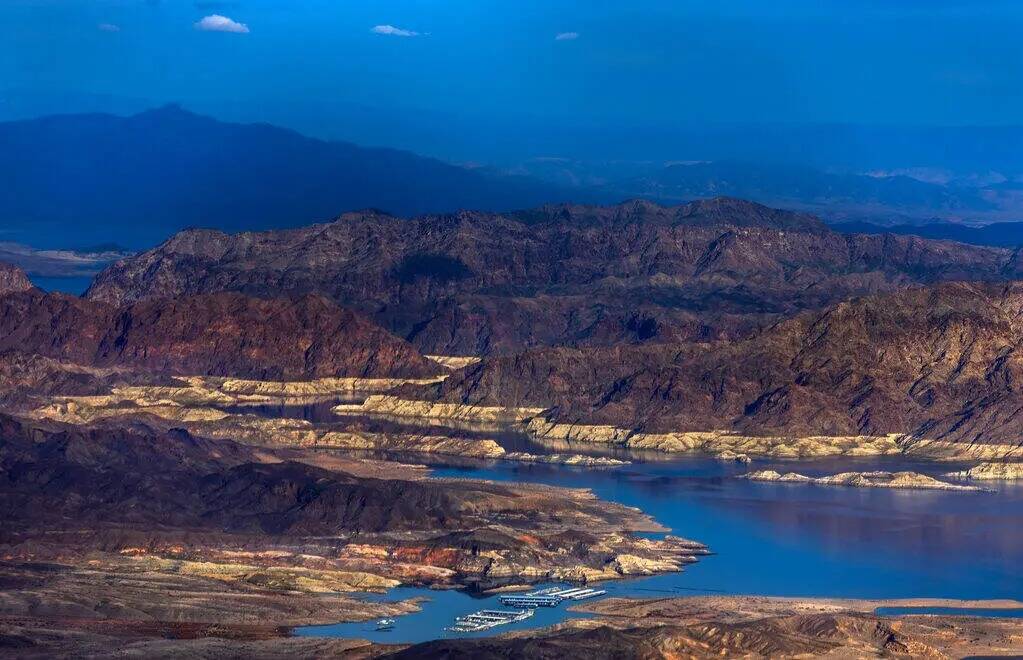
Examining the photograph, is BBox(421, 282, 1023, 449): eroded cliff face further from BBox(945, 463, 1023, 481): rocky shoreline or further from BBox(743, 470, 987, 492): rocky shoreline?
BBox(743, 470, 987, 492): rocky shoreline

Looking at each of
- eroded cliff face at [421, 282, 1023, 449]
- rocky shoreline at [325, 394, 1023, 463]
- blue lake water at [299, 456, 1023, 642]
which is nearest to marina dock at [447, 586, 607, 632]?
blue lake water at [299, 456, 1023, 642]

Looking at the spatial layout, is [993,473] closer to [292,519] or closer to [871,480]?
[871,480]

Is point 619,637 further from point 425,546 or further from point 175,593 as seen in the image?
point 425,546

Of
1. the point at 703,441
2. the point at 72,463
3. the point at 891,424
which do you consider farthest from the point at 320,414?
the point at 72,463

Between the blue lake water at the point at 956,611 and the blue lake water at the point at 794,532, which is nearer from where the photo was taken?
the blue lake water at the point at 956,611

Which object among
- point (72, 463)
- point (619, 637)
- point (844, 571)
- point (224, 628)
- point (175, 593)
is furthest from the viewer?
point (72, 463)

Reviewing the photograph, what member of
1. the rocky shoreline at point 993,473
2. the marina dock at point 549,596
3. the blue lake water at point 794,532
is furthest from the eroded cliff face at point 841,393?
the marina dock at point 549,596

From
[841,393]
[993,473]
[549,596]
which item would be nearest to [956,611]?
[549,596]

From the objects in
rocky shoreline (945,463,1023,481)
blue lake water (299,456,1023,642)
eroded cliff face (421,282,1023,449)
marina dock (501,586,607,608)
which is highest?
eroded cliff face (421,282,1023,449)

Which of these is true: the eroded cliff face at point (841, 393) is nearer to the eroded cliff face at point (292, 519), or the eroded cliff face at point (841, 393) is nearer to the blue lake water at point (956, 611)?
the eroded cliff face at point (292, 519)
